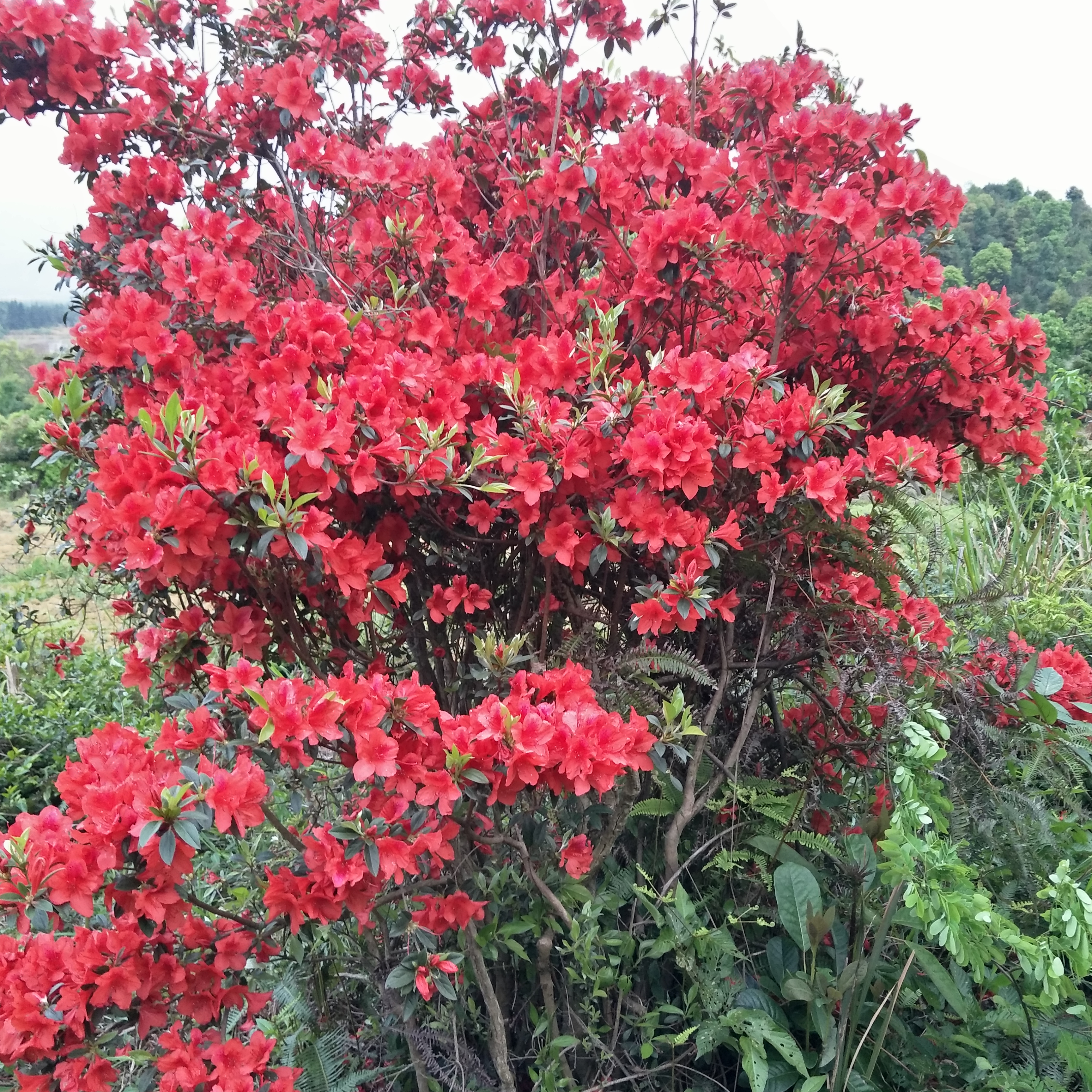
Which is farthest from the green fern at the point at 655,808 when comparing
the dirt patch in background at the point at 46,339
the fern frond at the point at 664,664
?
the dirt patch in background at the point at 46,339

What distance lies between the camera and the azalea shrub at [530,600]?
3.95 ft

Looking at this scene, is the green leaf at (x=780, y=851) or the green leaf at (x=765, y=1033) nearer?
the green leaf at (x=765, y=1033)

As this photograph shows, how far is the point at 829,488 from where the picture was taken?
55.2 inches

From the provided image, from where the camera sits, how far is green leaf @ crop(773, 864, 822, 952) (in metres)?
1.67

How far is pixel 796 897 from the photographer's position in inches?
66.5

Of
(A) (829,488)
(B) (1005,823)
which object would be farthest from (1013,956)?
(A) (829,488)

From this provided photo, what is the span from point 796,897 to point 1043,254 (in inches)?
326

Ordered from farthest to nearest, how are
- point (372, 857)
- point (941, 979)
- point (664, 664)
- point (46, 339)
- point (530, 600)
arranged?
point (46, 339) → point (530, 600) → point (941, 979) → point (664, 664) → point (372, 857)

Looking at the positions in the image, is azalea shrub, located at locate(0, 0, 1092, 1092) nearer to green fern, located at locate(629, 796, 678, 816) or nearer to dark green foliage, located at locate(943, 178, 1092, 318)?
green fern, located at locate(629, 796, 678, 816)

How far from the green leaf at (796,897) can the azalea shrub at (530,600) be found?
1cm

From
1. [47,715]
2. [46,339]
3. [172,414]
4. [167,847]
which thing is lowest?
[47,715]

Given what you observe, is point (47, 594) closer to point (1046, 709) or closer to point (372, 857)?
point (372, 857)

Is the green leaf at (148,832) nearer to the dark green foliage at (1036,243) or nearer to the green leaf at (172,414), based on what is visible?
the green leaf at (172,414)

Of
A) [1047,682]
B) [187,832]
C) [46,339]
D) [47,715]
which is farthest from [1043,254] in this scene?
[187,832]
